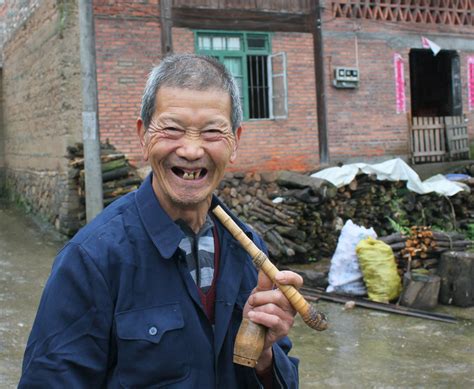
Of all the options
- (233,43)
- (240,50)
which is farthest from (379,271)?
(233,43)

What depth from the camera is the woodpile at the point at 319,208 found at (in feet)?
31.4

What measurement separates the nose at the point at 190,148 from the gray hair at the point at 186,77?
15 centimetres

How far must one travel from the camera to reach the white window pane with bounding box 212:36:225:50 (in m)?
11.2

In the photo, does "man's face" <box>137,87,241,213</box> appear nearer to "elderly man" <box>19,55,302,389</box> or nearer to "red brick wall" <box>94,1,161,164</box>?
"elderly man" <box>19,55,302,389</box>

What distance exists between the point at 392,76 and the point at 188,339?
12.1 meters

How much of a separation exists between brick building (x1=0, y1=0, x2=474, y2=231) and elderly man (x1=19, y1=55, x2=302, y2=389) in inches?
347

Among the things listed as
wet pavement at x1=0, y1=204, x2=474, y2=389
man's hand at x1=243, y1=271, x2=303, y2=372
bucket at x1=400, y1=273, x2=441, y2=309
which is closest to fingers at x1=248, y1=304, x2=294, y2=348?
man's hand at x1=243, y1=271, x2=303, y2=372

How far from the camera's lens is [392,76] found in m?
12.9

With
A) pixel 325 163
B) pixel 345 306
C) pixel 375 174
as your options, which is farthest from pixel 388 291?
pixel 325 163

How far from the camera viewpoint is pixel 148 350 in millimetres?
1615

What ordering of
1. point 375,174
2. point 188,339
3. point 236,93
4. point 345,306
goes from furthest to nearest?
point 375,174 → point 345,306 → point 236,93 → point 188,339

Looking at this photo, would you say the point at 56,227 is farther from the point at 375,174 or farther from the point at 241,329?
the point at 241,329

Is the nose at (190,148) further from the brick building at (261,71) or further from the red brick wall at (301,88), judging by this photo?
the brick building at (261,71)

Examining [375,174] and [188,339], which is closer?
[188,339]
